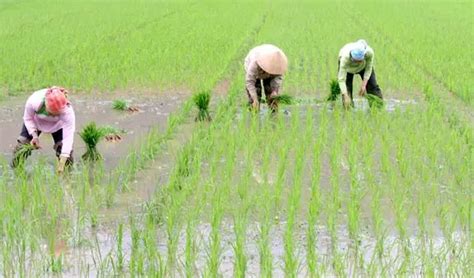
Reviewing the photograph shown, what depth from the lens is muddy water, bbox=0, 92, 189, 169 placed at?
247 inches

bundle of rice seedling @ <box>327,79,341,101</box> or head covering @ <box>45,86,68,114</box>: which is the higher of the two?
bundle of rice seedling @ <box>327,79,341,101</box>

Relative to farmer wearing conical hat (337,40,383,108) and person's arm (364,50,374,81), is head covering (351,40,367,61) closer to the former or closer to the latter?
farmer wearing conical hat (337,40,383,108)

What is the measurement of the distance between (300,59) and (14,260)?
7.49m

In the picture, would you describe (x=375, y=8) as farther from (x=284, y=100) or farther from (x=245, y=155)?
(x=245, y=155)

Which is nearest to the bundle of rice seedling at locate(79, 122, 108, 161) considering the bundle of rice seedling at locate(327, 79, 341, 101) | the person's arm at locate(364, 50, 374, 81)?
the person's arm at locate(364, 50, 374, 81)

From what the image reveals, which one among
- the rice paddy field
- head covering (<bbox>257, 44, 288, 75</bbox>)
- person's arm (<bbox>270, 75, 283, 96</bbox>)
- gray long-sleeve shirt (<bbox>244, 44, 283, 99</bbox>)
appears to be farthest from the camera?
person's arm (<bbox>270, 75, 283, 96</bbox>)

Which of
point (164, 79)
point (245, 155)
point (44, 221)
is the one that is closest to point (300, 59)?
point (164, 79)

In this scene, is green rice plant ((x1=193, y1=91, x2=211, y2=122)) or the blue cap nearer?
the blue cap

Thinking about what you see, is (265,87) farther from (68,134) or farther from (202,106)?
(68,134)

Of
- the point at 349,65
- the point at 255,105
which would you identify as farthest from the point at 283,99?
the point at 349,65

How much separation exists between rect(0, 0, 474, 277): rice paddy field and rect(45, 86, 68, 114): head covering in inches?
16.9

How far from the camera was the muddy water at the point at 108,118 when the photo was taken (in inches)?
247

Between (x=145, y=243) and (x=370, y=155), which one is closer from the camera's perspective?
(x=145, y=243)

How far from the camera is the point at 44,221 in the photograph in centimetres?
442
